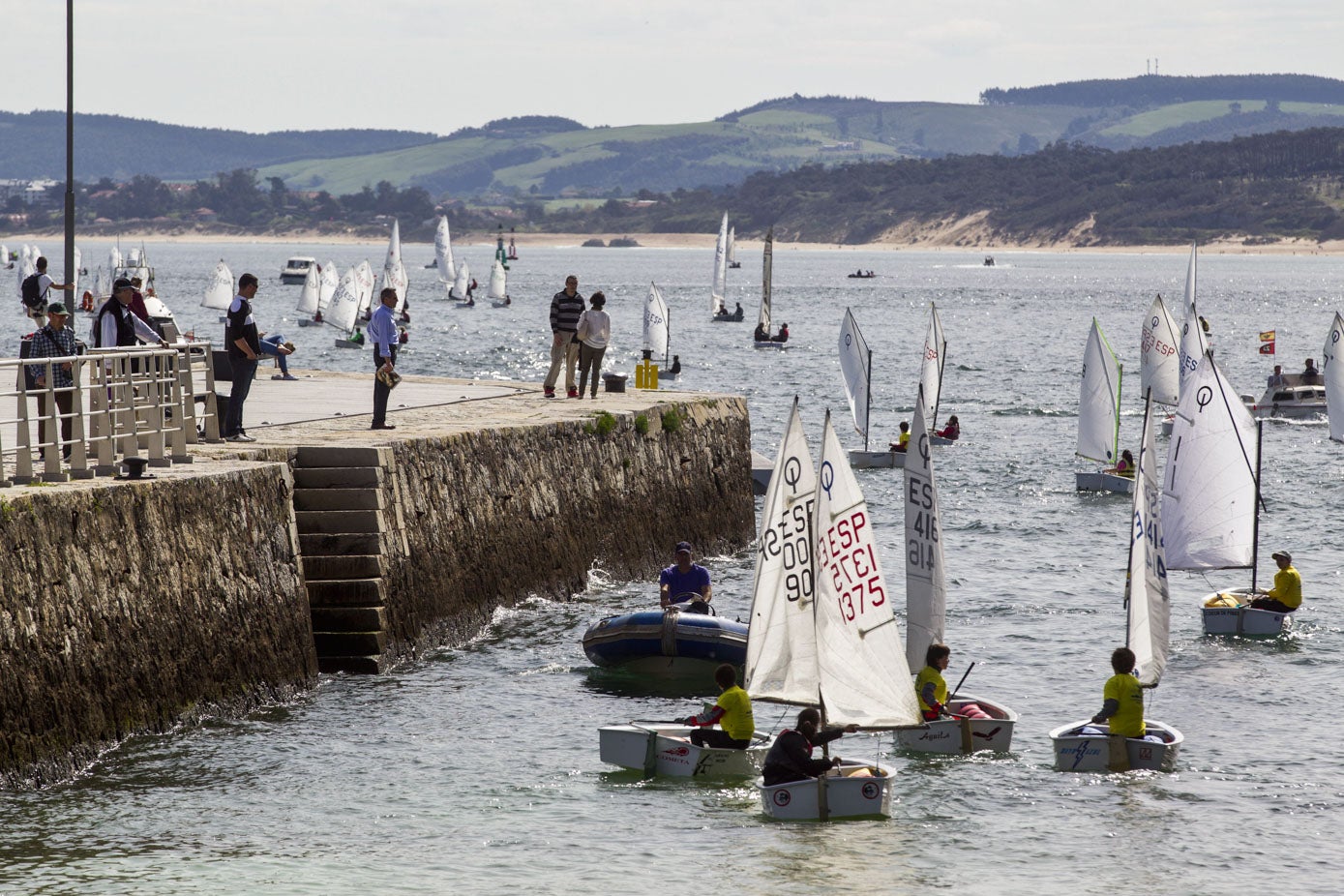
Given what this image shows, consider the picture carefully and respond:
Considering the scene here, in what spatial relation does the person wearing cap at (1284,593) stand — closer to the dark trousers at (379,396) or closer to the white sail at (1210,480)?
the white sail at (1210,480)

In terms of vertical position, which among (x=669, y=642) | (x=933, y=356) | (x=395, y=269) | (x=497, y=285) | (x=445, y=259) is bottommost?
(x=669, y=642)

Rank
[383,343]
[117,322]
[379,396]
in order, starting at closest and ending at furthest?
[117,322] → [383,343] → [379,396]

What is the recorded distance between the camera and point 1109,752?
21.7 m

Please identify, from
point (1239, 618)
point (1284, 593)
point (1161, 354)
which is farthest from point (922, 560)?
point (1161, 354)

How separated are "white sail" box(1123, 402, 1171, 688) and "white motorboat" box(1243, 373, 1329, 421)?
144 feet

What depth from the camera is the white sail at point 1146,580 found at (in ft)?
77.3

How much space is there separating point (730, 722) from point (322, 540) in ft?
21.8

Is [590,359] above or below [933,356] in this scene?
above

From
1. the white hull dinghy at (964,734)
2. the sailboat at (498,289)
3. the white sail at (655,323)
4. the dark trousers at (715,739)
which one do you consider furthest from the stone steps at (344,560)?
the sailboat at (498,289)

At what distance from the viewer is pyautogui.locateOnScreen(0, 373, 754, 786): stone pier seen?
1825cm

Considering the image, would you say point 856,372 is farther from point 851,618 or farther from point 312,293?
point 312,293

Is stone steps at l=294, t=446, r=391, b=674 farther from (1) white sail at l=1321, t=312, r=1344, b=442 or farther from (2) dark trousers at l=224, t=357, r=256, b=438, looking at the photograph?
(1) white sail at l=1321, t=312, r=1344, b=442

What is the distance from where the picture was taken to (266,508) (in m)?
22.6

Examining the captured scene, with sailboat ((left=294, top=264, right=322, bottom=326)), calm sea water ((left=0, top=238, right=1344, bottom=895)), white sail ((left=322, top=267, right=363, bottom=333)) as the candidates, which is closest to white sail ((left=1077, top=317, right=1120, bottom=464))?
calm sea water ((left=0, top=238, right=1344, bottom=895))
